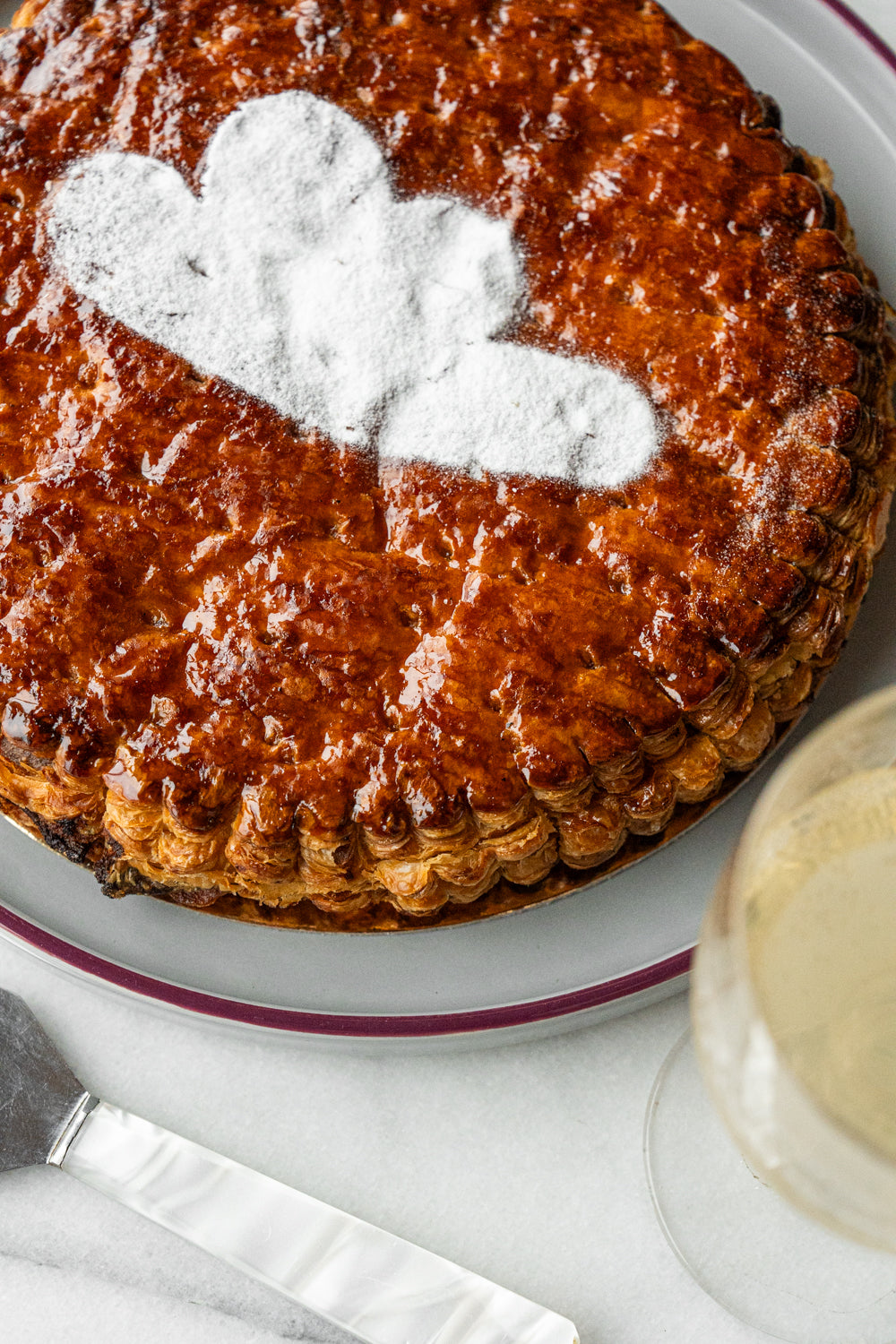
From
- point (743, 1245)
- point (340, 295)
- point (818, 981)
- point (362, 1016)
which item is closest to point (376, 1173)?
point (362, 1016)

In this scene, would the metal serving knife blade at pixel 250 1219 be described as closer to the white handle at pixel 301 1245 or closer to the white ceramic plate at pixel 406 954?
the white handle at pixel 301 1245

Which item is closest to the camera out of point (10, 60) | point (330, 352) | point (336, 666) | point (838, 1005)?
point (838, 1005)

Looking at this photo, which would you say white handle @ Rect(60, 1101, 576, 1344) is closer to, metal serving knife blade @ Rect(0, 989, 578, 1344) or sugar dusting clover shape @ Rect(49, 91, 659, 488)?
metal serving knife blade @ Rect(0, 989, 578, 1344)

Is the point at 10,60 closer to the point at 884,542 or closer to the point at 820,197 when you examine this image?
the point at 820,197

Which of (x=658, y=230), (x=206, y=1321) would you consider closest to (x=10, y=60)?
(x=658, y=230)

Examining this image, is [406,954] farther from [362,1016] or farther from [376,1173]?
[376,1173]

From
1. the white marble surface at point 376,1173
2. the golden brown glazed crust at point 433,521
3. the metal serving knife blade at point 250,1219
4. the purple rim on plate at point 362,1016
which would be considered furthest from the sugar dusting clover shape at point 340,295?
the metal serving knife blade at point 250,1219
